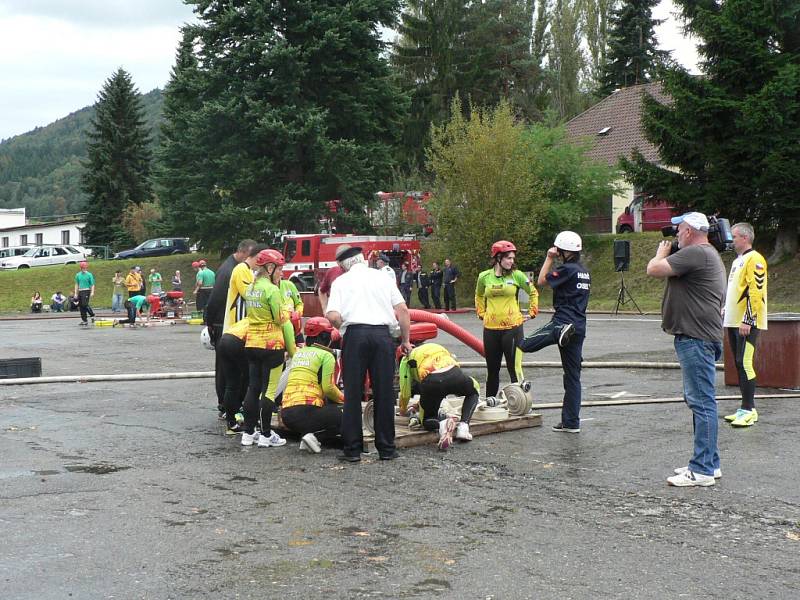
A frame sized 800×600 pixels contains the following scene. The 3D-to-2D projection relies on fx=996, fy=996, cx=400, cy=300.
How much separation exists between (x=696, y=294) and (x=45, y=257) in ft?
203

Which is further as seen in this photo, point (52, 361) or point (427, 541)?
point (52, 361)

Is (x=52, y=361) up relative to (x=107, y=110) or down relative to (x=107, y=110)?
down

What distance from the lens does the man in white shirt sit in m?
8.62

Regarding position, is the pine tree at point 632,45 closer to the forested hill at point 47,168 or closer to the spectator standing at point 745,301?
the spectator standing at point 745,301

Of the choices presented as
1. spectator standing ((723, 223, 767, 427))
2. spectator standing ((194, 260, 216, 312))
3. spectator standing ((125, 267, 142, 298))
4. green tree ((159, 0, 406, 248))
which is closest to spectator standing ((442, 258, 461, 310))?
green tree ((159, 0, 406, 248))

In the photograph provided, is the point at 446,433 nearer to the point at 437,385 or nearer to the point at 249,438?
the point at 437,385

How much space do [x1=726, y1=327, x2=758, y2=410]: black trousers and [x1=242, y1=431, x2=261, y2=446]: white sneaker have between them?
16.2 feet

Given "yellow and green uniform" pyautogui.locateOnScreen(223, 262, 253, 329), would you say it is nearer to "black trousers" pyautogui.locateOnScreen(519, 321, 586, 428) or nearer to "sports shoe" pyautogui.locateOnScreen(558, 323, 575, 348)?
"black trousers" pyautogui.locateOnScreen(519, 321, 586, 428)

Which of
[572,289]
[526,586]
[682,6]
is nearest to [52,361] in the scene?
[572,289]

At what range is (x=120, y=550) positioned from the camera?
5973 mm

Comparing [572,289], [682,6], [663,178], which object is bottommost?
[572,289]

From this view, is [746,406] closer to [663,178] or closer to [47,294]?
[663,178]

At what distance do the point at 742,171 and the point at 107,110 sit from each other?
51512 millimetres

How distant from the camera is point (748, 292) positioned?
10.6m
